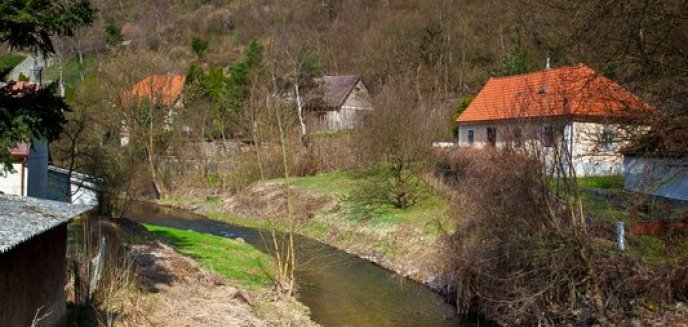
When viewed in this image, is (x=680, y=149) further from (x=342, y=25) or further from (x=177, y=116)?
(x=342, y=25)

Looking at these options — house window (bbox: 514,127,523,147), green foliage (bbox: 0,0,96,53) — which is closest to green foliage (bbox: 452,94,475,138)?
house window (bbox: 514,127,523,147)

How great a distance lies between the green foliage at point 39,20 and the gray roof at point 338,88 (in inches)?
1710

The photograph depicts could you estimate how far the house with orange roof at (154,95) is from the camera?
40.2 metres

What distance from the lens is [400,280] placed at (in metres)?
19.9

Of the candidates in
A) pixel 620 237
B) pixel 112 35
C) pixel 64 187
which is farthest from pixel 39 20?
pixel 112 35

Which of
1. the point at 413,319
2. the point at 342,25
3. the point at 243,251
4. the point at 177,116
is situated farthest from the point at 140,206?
the point at 342,25

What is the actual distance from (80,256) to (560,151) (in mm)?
10428

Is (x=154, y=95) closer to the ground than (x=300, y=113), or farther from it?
farther from it

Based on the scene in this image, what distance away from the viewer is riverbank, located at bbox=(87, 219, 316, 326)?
1343 cm

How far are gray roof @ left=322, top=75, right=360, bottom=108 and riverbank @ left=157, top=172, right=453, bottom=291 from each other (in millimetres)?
17601

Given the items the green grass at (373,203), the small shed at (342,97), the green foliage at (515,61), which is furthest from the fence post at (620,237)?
the small shed at (342,97)

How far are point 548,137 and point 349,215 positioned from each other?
1542 centimetres

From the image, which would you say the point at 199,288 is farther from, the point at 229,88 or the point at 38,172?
the point at 229,88

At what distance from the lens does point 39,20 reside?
10.5 meters
